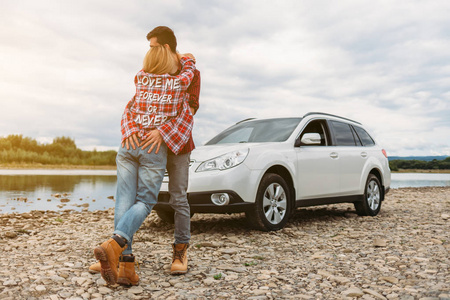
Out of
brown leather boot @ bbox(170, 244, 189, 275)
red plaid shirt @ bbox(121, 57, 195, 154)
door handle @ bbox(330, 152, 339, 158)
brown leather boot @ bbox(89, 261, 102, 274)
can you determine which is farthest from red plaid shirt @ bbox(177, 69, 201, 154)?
door handle @ bbox(330, 152, 339, 158)

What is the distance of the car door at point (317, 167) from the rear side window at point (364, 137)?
134 cm

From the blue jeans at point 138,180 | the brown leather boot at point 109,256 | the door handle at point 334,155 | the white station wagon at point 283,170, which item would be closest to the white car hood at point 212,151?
the white station wagon at point 283,170

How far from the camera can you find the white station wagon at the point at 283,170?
5.58 m

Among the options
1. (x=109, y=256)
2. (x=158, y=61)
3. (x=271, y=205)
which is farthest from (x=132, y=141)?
(x=271, y=205)

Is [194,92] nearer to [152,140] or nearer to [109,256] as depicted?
[152,140]

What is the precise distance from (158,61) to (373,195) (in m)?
6.23

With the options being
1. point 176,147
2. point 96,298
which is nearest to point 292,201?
point 176,147

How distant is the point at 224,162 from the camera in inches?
223

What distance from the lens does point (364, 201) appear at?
8.05 m

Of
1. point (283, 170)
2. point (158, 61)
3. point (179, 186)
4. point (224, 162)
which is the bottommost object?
point (179, 186)

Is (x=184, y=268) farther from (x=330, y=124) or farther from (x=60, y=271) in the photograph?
(x=330, y=124)

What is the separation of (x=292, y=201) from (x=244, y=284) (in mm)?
2788

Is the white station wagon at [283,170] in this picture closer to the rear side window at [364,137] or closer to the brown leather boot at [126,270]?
the rear side window at [364,137]

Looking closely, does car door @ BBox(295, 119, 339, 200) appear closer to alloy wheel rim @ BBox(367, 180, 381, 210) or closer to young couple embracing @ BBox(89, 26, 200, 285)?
alloy wheel rim @ BBox(367, 180, 381, 210)
